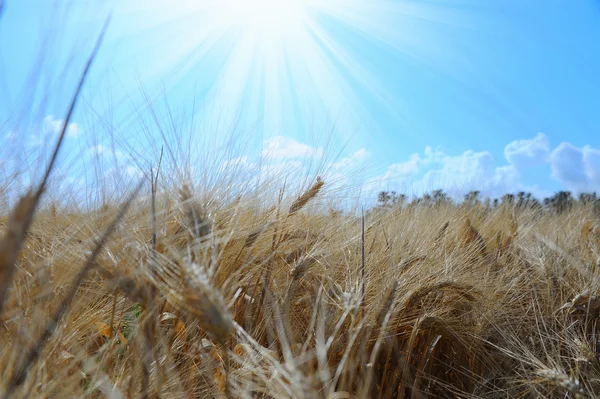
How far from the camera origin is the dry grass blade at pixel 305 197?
1574 mm

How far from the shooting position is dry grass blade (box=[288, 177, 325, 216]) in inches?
62.0

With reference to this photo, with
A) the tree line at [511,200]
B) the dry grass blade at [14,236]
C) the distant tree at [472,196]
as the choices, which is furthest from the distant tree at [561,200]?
the dry grass blade at [14,236]

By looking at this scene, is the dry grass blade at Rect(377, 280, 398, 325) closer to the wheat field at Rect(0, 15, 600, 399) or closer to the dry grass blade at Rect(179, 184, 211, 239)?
the wheat field at Rect(0, 15, 600, 399)

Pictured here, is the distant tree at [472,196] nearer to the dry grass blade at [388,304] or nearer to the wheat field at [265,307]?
the wheat field at [265,307]

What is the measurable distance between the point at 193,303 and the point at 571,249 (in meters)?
2.28

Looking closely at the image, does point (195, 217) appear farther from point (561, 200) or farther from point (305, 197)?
point (561, 200)

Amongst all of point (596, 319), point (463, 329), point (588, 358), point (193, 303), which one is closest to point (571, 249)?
point (596, 319)

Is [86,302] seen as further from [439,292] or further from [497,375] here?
[497,375]

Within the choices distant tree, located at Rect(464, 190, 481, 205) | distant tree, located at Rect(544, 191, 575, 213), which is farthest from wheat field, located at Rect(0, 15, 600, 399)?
distant tree, located at Rect(544, 191, 575, 213)

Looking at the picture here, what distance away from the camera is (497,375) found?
1530 mm

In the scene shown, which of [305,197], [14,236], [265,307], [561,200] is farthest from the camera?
[561,200]

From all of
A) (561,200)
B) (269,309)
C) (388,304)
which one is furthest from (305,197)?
(561,200)

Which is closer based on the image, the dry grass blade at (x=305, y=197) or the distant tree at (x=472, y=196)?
the dry grass blade at (x=305, y=197)

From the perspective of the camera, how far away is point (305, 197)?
158 cm
